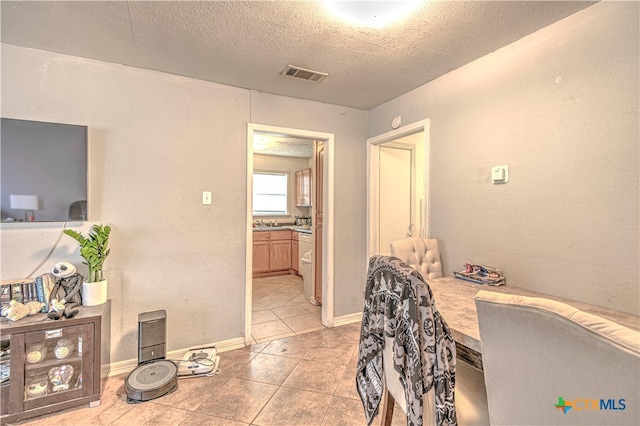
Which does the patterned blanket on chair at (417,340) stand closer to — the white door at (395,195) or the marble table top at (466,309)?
the marble table top at (466,309)

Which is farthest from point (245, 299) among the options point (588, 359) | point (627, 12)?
point (627, 12)

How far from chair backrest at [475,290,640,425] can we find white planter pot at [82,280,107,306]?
2341 mm

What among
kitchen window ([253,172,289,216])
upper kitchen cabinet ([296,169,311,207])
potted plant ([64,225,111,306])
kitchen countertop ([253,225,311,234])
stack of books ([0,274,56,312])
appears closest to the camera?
stack of books ([0,274,56,312])

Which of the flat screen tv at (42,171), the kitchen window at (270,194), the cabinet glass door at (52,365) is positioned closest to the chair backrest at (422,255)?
the cabinet glass door at (52,365)

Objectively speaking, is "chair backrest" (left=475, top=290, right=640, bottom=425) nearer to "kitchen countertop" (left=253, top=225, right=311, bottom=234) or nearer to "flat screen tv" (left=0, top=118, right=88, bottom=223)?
"flat screen tv" (left=0, top=118, right=88, bottom=223)

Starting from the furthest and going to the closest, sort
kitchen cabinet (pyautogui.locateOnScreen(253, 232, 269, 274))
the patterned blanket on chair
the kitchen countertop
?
kitchen cabinet (pyautogui.locateOnScreen(253, 232, 269, 274)) < the kitchen countertop < the patterned blanket on chair

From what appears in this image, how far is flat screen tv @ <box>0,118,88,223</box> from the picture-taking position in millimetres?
1900

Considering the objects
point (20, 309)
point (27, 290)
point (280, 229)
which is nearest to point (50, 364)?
point (20, 309)

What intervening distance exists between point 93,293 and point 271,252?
142 inches

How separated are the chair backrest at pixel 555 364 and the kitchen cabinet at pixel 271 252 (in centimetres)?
480

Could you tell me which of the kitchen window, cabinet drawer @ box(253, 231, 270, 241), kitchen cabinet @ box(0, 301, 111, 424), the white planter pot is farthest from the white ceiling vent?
the kitchen window

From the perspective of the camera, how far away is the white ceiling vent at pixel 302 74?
7.64ft

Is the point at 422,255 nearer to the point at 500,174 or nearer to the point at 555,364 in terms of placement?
the point at 500,174

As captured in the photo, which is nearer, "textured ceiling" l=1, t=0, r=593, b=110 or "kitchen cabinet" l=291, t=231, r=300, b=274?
"textured ceiling" l=1, t=0, r=593, b=110
